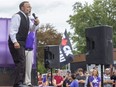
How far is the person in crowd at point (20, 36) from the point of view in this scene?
756 cm

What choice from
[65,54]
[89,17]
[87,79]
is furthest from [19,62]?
[89,17]

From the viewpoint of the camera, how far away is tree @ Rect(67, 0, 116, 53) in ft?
168

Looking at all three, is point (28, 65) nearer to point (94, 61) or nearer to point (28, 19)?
point (28, 19)

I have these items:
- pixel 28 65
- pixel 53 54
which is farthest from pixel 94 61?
pixel 53 54

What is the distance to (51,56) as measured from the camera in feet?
49.6

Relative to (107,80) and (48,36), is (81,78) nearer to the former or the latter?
(107,80)

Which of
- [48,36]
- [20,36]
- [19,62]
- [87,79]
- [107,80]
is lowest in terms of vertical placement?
[107,80]

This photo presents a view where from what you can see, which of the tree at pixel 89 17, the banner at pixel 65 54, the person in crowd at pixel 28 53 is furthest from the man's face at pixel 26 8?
the tree at pixel 89 17

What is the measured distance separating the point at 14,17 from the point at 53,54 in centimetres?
764

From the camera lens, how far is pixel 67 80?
15.6 m

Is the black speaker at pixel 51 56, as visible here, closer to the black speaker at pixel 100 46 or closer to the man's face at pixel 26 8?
the black speaker at pixel 100 46

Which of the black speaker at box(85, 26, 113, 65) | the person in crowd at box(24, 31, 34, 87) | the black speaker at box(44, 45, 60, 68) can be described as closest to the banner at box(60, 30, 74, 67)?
the black speaker at box(44, 45, 60, 68)

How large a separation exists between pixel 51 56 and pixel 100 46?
15.9 feet

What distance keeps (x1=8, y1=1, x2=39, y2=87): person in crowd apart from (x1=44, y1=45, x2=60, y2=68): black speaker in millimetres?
7165
